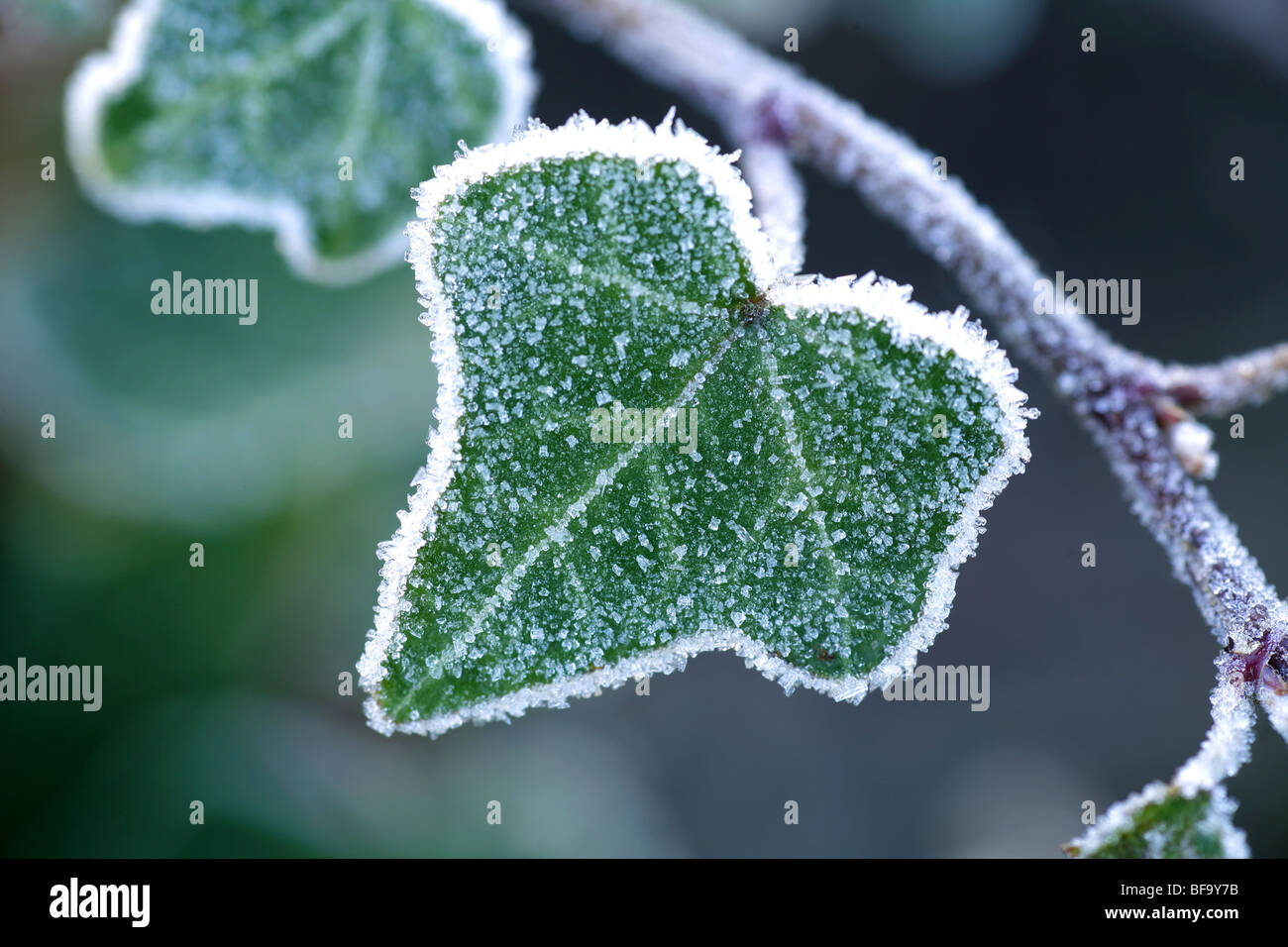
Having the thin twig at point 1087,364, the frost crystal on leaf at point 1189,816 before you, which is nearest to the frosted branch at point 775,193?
the thin twig at point 1087,364

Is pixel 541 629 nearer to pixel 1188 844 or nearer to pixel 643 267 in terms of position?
pixel 643 267

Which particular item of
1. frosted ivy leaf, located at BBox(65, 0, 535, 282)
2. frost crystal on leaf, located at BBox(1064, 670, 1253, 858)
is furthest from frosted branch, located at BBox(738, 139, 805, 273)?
frost crystal on leaf, located at BBox(1064, 670, 1253, 858)

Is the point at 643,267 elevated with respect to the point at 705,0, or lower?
lower

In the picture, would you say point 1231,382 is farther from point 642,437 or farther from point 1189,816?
point 642,437

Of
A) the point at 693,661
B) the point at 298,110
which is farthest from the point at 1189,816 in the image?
the point at 693,661

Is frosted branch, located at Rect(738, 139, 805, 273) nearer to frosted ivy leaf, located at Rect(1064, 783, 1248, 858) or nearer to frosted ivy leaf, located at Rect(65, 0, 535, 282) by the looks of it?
frosted ivy leaf, located at Rect(65, 0, 535, 282)
